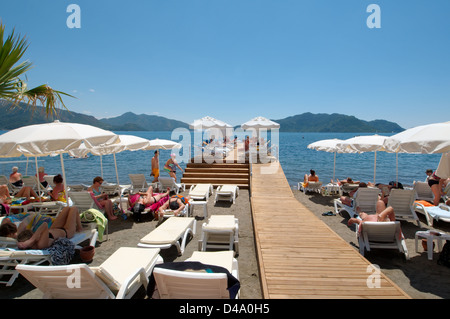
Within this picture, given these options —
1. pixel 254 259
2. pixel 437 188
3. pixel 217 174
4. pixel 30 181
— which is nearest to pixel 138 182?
pixel 217 174

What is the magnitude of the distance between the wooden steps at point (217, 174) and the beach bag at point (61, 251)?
717 cm

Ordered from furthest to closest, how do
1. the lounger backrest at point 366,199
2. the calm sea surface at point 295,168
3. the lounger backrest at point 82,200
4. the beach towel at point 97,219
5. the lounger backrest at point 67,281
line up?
the calm sea surface at point 295,168 → the lounger backrest at point 366,199 → the lounger backrest at point 82,200 → the beach towel at point 97,219 → the lounger backrest at point 67,281

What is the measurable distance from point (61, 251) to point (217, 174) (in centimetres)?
816

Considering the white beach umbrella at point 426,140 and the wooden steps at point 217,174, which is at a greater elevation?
the white beach umbrella at point 426,140

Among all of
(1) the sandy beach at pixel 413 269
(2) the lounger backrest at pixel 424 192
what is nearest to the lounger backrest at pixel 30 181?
(1) the sandy beach at pixel 413 269

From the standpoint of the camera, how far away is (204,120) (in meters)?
17.3

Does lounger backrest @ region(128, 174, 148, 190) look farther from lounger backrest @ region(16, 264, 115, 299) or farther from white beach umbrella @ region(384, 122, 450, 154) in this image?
white beach umbrella @ region(384, 122, 450, 154)

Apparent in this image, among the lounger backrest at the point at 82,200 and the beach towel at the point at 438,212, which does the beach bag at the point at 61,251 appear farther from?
the beach towel at the point at 438,212

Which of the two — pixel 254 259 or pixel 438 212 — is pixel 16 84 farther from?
pixel 438 212

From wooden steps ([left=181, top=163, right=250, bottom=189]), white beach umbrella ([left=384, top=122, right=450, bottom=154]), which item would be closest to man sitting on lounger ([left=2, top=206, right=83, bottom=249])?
white beach umbrella ([left=384, top=122, right=450, bottom=154])

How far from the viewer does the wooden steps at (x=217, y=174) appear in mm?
11367

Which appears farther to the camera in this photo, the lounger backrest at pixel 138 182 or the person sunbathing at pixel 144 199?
the lounger backrest at pixel 138 182

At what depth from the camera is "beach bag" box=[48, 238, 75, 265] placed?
12.6 feet

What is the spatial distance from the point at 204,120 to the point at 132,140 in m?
9.12
